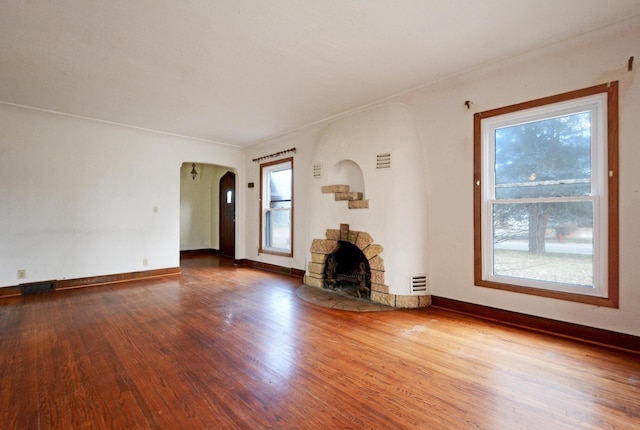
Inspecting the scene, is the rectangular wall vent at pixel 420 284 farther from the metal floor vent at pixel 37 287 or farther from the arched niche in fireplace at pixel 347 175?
the metal floor vent at pixel 37 287

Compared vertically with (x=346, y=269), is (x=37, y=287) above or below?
below

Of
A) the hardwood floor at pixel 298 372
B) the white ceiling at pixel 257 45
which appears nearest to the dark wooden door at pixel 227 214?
the white ceiling at pixel 257 45

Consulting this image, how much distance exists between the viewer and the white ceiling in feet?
7.11

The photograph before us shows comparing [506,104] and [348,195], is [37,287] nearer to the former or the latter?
[348,195]

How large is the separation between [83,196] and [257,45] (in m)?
3.94

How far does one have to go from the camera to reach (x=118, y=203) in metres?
4.89

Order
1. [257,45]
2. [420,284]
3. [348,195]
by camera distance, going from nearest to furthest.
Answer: [257,45], [420,284], [348,195]

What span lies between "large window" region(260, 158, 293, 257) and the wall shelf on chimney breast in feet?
4.43

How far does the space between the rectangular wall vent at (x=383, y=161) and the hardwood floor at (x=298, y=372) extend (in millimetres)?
1803

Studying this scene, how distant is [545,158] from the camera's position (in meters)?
2.82

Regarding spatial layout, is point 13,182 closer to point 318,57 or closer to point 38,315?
point 38,315

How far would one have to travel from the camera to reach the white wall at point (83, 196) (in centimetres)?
407

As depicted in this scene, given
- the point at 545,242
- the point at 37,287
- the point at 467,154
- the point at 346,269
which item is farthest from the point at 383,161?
the point at 37,287

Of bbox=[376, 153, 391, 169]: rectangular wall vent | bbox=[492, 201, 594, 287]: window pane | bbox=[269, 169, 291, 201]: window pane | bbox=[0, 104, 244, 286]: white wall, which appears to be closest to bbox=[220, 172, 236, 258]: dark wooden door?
bbox=[269, 169, 291, 201]: window pane
